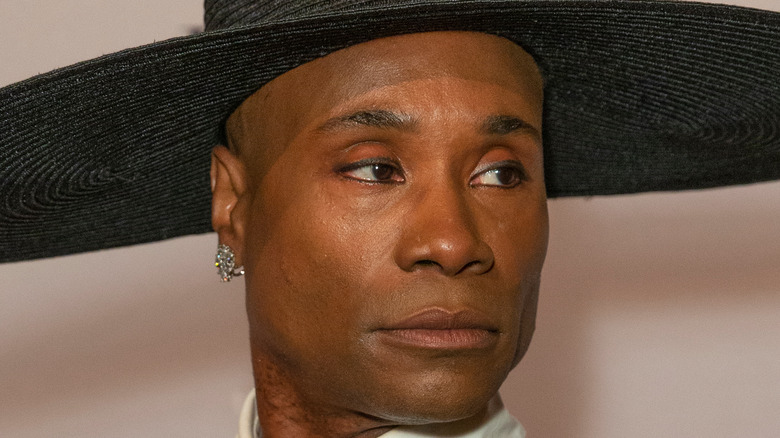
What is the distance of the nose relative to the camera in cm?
209

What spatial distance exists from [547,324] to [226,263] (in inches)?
53.3

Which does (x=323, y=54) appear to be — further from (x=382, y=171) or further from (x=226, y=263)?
(x=226, y=263)

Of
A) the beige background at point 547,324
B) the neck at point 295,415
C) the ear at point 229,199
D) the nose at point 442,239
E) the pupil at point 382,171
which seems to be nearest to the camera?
the nose at point 442,239

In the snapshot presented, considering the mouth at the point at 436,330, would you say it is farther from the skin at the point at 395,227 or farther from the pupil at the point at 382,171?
the pupil at the point at 382,171

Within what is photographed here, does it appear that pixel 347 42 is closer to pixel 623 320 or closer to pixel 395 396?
pixel 395 396

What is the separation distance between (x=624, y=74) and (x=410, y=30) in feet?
1.70

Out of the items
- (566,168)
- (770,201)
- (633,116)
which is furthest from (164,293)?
(770,201)

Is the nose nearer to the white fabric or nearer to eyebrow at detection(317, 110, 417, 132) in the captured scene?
eyebrow at detection(317, 110, 417, 132)

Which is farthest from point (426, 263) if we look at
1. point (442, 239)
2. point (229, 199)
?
point (229, 199)

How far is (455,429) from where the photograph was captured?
7.59 feet

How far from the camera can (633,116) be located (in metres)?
2.67

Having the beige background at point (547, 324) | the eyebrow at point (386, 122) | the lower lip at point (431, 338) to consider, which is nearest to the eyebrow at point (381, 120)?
the eyebrow at point (386, 122)

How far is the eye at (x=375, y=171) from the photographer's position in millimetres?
2188

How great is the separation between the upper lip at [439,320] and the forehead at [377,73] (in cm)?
40
